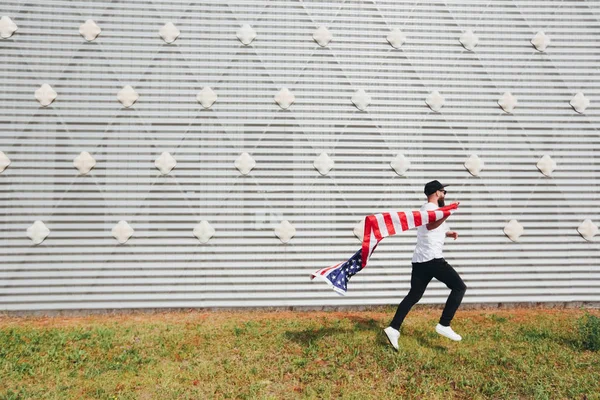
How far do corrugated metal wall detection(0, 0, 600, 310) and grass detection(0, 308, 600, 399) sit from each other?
0.71 m

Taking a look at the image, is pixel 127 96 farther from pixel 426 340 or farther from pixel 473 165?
pixel 473 165

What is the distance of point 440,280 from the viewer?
14.3 ft

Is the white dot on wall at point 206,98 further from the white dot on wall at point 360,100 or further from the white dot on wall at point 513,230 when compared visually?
the white dot on wall at point 513,230

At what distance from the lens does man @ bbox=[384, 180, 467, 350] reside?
432cm

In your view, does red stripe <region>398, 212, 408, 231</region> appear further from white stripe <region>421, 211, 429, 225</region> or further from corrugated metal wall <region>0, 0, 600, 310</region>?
corrugated metal wall <region>0, 0, 600, 310</region>

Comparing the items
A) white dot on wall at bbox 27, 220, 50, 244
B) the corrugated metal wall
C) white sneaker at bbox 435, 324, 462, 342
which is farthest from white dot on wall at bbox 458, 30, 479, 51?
white dot on wall at bbox 27, 220, 50, 244

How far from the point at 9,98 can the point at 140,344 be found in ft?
14.9

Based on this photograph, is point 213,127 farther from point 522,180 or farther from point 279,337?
point 522,180

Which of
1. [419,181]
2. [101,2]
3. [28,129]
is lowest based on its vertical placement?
[419,181]

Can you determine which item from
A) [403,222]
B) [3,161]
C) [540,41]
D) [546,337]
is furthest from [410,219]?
[3,161]

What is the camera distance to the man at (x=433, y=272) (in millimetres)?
4316

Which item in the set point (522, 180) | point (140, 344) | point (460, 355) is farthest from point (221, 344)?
point (522, 180)

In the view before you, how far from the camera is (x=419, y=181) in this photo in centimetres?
612

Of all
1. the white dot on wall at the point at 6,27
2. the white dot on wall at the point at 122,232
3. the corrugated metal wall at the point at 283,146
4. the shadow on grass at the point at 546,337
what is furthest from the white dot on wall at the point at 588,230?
the white dot on wall at the point at 6,27
